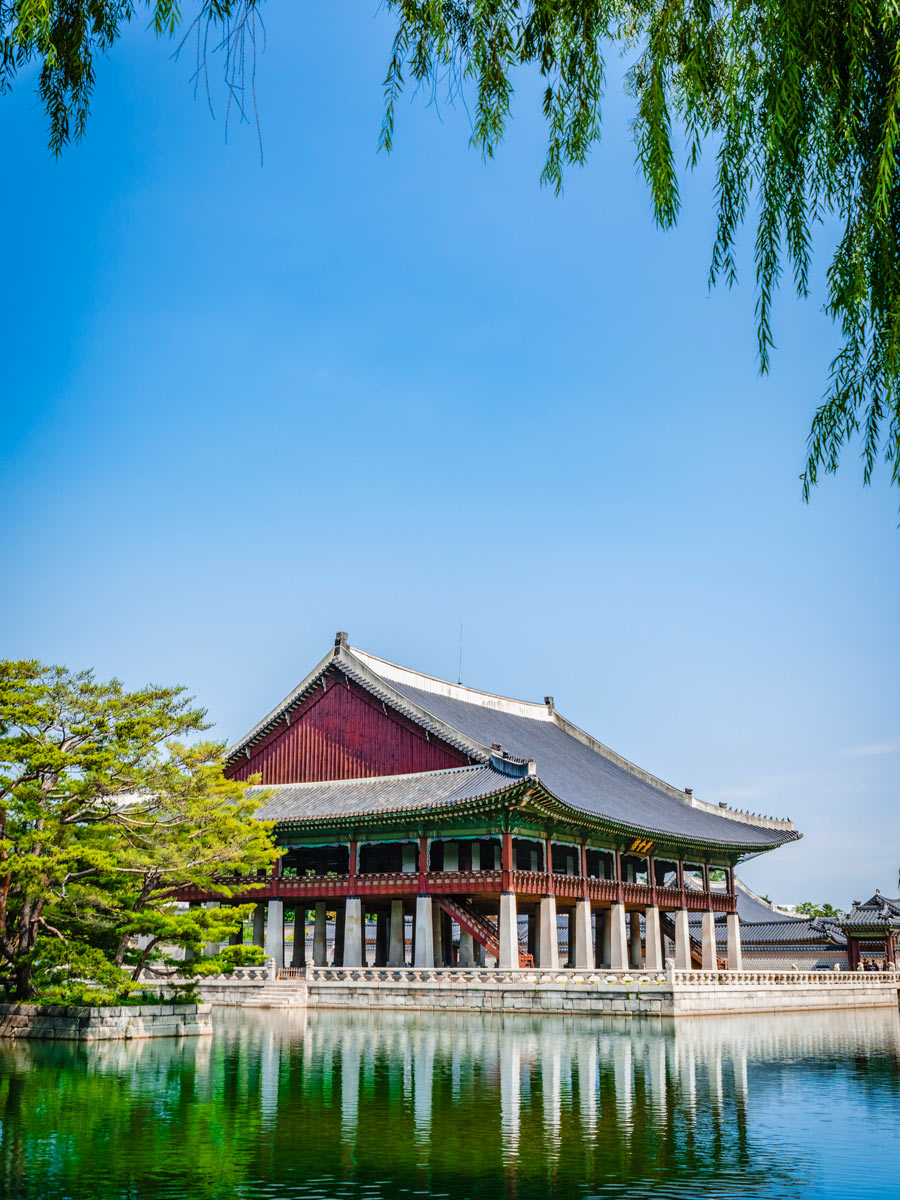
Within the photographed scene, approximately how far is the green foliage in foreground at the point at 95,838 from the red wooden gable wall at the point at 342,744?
19654 millimetres

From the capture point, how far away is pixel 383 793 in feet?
154

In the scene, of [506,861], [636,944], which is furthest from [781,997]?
[636,944]

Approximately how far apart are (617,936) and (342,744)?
14920 mm

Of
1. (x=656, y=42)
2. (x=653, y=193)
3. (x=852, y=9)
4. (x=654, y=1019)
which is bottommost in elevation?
(x=654, y=1019)

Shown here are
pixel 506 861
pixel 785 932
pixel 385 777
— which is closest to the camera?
pixel 506 861

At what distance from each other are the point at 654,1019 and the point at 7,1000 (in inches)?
711

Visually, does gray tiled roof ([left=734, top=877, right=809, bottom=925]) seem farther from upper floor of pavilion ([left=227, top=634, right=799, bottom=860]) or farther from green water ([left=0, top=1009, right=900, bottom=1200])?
green water ([left=0, top=1009, right=900, bottom=1200])

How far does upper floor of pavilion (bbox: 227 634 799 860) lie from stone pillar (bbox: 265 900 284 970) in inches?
134

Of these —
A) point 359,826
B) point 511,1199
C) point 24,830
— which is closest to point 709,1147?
point 511,1199

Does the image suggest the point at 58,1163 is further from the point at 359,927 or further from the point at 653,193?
the point at 359,927

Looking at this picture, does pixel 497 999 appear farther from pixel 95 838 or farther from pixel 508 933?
pixel 95 838

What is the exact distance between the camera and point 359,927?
44.9m

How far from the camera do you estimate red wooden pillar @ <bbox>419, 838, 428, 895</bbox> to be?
43.0m

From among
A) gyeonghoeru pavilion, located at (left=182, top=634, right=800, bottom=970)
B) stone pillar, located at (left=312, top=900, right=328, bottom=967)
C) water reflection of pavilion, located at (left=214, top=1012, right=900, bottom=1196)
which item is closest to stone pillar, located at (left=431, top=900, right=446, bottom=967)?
gyeonghoeru pavilion, located at (left=182, top=634, right=800, bottom=970)
